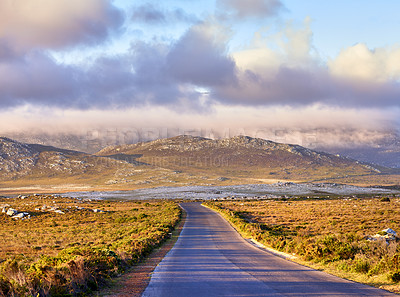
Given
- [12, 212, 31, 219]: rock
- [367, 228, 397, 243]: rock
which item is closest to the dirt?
[367, 228, 397, 243]: rock

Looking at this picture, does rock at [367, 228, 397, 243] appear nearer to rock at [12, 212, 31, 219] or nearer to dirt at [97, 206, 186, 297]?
dirt at [97, 206, 186, 297]

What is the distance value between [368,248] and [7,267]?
16543 mm

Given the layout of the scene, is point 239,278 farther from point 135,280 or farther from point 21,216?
point 21,216

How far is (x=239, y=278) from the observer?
45.8 ft

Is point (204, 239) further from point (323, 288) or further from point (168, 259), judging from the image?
point (323, 288)

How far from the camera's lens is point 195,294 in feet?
37.3

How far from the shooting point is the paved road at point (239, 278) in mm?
Answer: 11641

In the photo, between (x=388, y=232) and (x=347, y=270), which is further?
(x=388, y=232)

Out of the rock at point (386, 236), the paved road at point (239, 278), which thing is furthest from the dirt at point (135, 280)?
the rock at point (386, 236)

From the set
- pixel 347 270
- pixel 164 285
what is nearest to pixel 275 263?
pixel 347 270

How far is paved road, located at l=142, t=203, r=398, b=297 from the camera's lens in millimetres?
11641

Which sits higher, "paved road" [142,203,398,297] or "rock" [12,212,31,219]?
"paved road" [142,203,398,297]

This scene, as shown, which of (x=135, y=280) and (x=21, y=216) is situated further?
(x=21, y=216)

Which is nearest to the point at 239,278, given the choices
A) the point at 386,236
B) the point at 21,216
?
the point at 386,236
